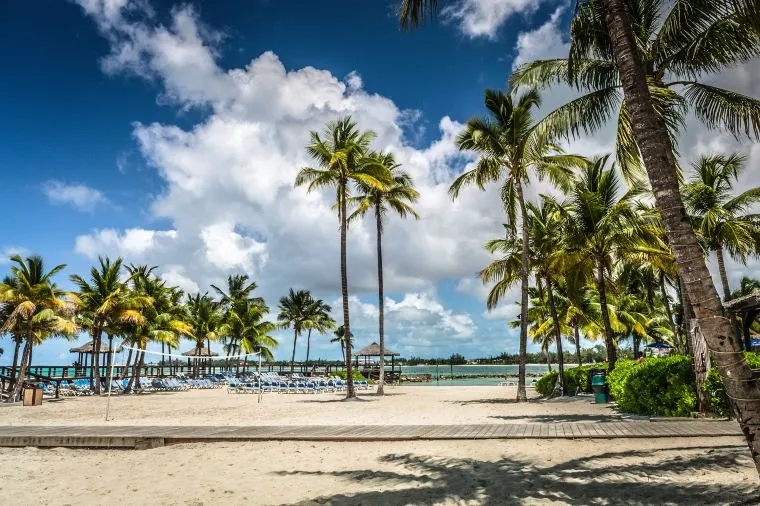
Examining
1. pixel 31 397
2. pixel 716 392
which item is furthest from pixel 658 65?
pixel 31 397

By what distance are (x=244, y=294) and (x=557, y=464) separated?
49.7 m

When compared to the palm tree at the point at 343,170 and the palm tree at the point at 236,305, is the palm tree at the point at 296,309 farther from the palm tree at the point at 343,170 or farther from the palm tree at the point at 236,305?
the palm tree at the point at 343,170

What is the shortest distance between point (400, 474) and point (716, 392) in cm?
689

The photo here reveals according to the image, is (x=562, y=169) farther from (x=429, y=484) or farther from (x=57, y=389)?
(x=57, y=389)

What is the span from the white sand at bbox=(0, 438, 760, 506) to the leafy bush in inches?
111

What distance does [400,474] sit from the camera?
687cm

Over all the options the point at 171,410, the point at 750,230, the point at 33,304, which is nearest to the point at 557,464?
the point at 171,410

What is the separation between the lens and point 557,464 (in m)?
7.03

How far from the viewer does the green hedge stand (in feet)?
31.3

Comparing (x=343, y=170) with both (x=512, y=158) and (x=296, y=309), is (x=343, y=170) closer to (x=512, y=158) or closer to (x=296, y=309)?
(x=512, y=158)

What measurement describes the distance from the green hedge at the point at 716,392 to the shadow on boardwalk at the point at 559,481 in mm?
2670

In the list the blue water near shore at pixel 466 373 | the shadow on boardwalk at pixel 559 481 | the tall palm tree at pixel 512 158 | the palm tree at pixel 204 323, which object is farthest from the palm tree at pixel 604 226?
the palm tree at pixel 204 323

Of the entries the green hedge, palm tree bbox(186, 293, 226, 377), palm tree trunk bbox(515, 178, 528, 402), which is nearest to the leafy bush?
the green hedge

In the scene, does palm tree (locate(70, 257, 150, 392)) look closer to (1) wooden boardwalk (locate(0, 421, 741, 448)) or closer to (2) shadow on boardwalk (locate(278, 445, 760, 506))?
(1) wooden boardwalk (locate(0, 421, 741, 448))
